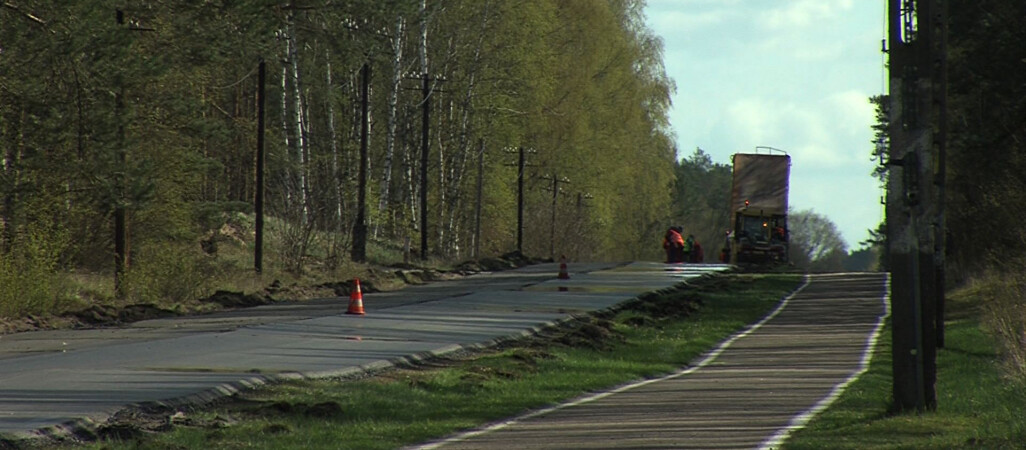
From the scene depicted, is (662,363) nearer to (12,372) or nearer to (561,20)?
(12,372)

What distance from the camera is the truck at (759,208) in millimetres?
68250

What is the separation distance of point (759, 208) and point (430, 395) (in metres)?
53.7

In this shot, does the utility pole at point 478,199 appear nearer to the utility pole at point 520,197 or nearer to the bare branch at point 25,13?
the utility pole at point 520,197

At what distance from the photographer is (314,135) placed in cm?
6675

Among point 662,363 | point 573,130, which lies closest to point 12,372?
point 662,363

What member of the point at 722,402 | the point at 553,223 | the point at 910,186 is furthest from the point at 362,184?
the point at 910,186

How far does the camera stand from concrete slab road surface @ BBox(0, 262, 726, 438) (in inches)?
619

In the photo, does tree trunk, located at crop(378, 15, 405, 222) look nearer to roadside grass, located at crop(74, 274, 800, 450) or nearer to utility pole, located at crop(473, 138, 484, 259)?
utility pole, located at crop(473, 138, 484, 259)

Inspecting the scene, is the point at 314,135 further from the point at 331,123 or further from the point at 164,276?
the point at 164,276

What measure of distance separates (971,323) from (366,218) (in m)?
24.9

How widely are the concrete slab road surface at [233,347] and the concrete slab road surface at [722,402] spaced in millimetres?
3305

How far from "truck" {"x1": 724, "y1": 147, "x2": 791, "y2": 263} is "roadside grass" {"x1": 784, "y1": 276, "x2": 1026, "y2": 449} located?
4162 centimetres

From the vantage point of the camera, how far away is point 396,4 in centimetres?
4128

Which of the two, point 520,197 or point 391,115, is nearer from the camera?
point 391,115
